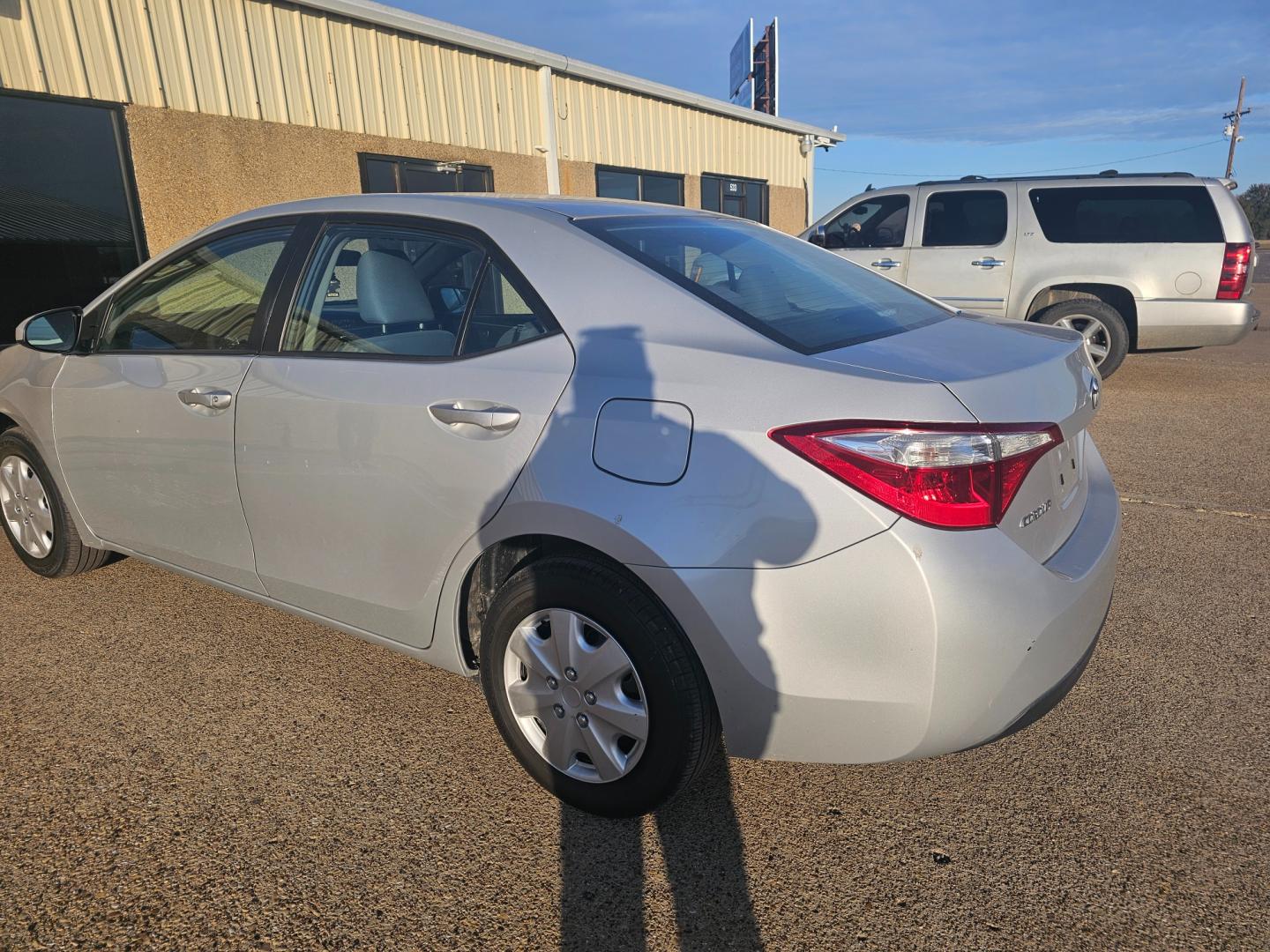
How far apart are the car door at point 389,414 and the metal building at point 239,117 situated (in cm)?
627

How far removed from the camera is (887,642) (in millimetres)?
1843

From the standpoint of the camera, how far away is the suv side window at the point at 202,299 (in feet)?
9.72

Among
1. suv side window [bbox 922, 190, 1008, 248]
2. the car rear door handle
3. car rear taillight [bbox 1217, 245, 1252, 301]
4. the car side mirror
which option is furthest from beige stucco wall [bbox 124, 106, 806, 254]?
car rear taillight [bbox 1217, 245, 1252, 301]

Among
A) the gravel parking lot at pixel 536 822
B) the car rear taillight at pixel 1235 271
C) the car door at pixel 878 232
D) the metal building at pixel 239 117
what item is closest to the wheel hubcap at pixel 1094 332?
the car rear taillight at pixel 1235 271

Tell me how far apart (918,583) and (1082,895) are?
92 cm

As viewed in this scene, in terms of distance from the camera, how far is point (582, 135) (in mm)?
12805

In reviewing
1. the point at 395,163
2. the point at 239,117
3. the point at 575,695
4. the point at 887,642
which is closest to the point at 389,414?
the point at 575,695

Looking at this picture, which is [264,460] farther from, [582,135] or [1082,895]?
[582,135]

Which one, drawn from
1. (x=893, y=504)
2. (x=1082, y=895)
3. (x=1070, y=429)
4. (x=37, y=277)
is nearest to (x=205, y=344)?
(x=893, y=504)

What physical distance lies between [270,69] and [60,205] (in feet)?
8.50

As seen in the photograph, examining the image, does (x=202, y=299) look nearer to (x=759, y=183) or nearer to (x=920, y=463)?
(x=920, y=463)

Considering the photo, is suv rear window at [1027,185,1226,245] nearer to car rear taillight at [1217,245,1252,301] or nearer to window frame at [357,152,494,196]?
car rear taillight at [1217,245,1252,301]

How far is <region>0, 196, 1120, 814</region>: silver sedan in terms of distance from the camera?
1.85 meters

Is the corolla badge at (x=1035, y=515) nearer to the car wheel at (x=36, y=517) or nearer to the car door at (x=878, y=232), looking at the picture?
the car wheel at (x=36, y=517)
